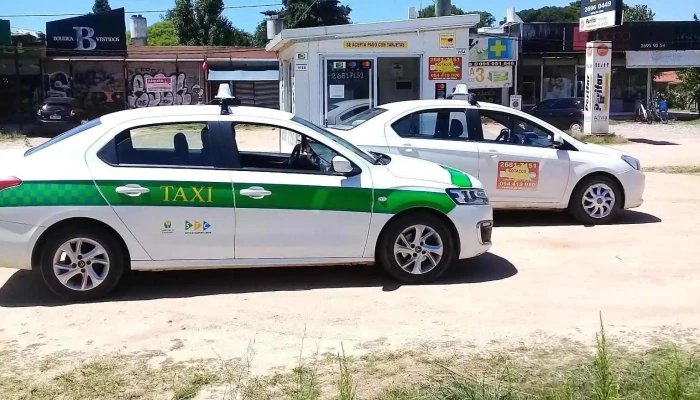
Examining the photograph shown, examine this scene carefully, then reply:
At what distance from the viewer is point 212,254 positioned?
665cm

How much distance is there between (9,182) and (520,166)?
19.6 ft

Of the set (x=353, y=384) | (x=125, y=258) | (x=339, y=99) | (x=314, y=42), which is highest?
(x=314, y=42)

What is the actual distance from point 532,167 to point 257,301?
4.56m

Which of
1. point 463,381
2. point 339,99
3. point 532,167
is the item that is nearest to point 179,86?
point 339,99

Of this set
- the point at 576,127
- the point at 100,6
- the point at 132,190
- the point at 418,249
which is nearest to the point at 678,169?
the point at 418,249

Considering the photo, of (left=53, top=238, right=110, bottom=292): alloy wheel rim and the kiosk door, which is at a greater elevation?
the kiosk door

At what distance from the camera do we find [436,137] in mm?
9773

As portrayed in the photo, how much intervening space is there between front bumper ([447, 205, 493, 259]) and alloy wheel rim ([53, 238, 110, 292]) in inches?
121

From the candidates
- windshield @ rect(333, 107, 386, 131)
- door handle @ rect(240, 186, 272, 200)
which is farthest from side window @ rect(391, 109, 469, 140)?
door handle @ rect(240, 186, 272, 200)

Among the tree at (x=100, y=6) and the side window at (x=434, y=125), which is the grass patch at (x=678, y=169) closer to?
the side window at (x=434, y=125)

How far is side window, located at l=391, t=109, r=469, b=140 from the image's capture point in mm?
9766

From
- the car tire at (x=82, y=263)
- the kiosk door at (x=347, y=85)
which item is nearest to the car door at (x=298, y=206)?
the car tire at (x=82, y=263)

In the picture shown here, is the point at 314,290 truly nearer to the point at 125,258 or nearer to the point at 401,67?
the point at 125,258

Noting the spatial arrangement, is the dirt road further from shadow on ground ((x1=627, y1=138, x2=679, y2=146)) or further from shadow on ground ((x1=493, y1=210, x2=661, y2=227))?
shadow on ground ((x1=627, y1=138, x2=679, y2=146))
